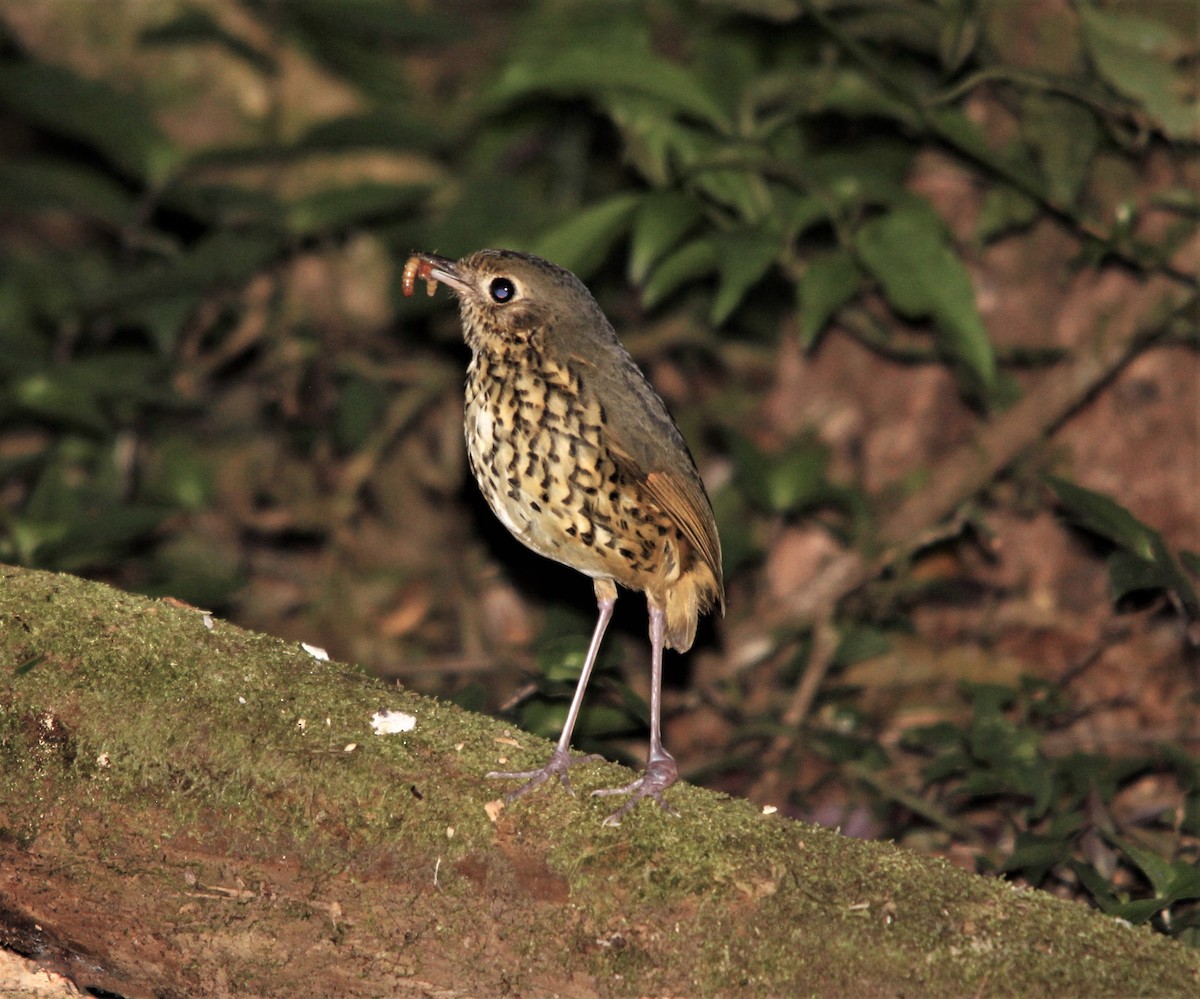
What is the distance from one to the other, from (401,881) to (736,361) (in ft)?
14.5

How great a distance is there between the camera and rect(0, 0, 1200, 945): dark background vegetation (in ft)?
14.3

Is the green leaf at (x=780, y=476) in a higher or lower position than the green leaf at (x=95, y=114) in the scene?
lower

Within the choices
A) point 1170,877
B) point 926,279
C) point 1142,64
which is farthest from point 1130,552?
point 1142,64

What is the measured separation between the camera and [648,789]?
277 cm


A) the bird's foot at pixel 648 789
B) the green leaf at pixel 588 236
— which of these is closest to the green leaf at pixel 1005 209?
the green leaf at pixel 588 236

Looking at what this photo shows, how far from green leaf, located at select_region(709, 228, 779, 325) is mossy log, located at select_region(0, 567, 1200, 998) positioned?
192 cm

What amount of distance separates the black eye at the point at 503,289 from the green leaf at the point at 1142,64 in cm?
208

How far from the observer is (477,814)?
2.52m

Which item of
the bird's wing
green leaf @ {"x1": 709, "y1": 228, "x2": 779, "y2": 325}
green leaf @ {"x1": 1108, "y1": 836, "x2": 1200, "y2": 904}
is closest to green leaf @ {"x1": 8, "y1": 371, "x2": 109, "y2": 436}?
green leaf @ {"x1": 709, "y1": 228, "x2": 779, "y2": 325}

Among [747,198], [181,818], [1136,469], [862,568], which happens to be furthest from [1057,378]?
[181,818]

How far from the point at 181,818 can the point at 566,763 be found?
0.73 m

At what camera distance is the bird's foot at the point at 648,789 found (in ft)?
8.54

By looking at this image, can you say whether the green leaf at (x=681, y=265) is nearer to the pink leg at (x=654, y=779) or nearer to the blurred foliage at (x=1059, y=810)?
the pink leg at (x=654, y=779)

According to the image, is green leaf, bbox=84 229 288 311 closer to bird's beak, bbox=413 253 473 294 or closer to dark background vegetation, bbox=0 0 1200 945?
dark background vegetation, bbox=0 0 1200 945
